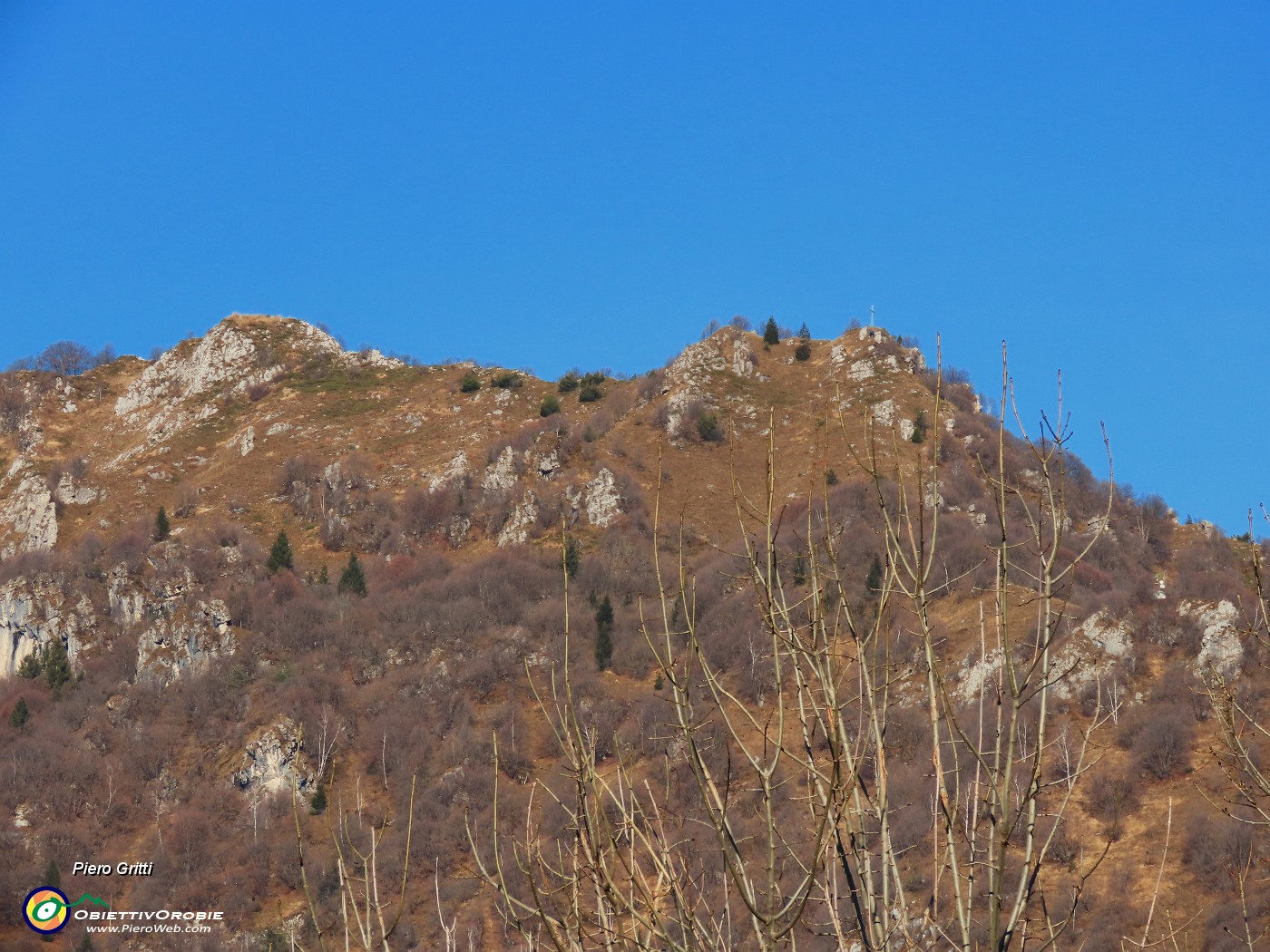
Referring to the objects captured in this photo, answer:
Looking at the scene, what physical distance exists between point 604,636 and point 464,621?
25.6 feet

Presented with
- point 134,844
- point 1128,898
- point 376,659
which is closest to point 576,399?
point 376,659

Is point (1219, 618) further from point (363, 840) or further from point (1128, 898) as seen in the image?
point (363, 840)

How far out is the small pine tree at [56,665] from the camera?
2574 inches

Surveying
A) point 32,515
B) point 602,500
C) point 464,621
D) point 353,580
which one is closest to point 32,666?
point 32,515

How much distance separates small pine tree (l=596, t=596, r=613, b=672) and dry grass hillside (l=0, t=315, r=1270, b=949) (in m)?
0.14

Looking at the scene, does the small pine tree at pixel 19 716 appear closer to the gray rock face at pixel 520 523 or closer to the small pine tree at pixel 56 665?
the small pine tree at pixel 56 665

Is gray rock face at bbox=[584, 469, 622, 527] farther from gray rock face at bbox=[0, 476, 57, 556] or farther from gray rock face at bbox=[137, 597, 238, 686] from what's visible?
gray rock face at bbox=[0, 476, 57, 556]

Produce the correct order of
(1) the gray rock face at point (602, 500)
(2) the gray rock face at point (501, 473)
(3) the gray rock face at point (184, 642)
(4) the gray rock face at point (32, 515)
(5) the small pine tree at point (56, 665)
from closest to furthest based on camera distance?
(3) the gray rock face at point (184, 642), (5) the small pine tree at point (56, 665), (1) the gray rock face at point (602, 500), (4) the gray rock face at point (32, 515), (2) the gray rock face at point (501, 473)

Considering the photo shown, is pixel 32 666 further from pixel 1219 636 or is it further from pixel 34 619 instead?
pixel 1219 636

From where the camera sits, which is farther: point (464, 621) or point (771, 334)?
point (771, 334)

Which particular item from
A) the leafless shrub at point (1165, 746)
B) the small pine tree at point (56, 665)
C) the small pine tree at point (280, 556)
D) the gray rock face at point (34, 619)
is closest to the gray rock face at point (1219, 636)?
the leafless shrub at point (1165, 746)

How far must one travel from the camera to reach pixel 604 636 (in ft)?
209

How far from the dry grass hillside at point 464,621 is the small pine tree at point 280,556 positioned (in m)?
0.31

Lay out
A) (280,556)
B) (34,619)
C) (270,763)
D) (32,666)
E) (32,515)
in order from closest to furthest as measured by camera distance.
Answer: (270,763) < (32,666) < (34,619) < (280,556) < (32,515)
